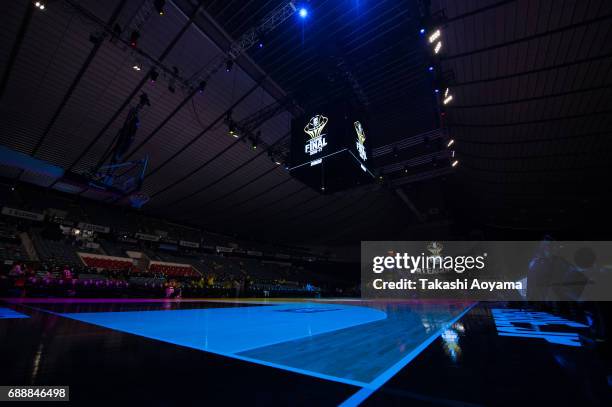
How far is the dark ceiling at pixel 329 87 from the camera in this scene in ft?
30.5

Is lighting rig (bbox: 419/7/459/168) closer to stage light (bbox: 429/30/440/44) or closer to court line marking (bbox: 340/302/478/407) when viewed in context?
stage light (bbox: 429/30/440/44)

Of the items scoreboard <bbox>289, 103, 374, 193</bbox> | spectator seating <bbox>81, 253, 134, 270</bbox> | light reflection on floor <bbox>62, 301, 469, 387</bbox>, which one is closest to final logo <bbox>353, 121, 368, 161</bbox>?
scoreboard <bbox>289, 103, 374, 193</bbox>

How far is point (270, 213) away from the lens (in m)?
25.4

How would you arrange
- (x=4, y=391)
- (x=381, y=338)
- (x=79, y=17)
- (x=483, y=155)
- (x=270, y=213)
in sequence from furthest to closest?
(x=270, y=213), (x=483, y=155), (x=79, y=17), (x=381, y=338), (x=4, y=391)

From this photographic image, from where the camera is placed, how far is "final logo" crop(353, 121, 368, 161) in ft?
29.5

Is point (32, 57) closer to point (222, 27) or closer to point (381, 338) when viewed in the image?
point (222, 27)

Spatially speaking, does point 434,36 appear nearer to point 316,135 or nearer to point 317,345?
point 316,135

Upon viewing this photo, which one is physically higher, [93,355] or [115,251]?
[115,251]

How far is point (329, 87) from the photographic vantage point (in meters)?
12.8

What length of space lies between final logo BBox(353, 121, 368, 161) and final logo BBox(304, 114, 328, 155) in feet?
3.43

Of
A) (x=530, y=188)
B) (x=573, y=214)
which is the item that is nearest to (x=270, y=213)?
(x=530, y=188)

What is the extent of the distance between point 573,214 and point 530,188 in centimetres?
643

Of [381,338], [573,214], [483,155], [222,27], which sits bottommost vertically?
[381,338]

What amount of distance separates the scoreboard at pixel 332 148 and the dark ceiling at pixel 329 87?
3.42m
